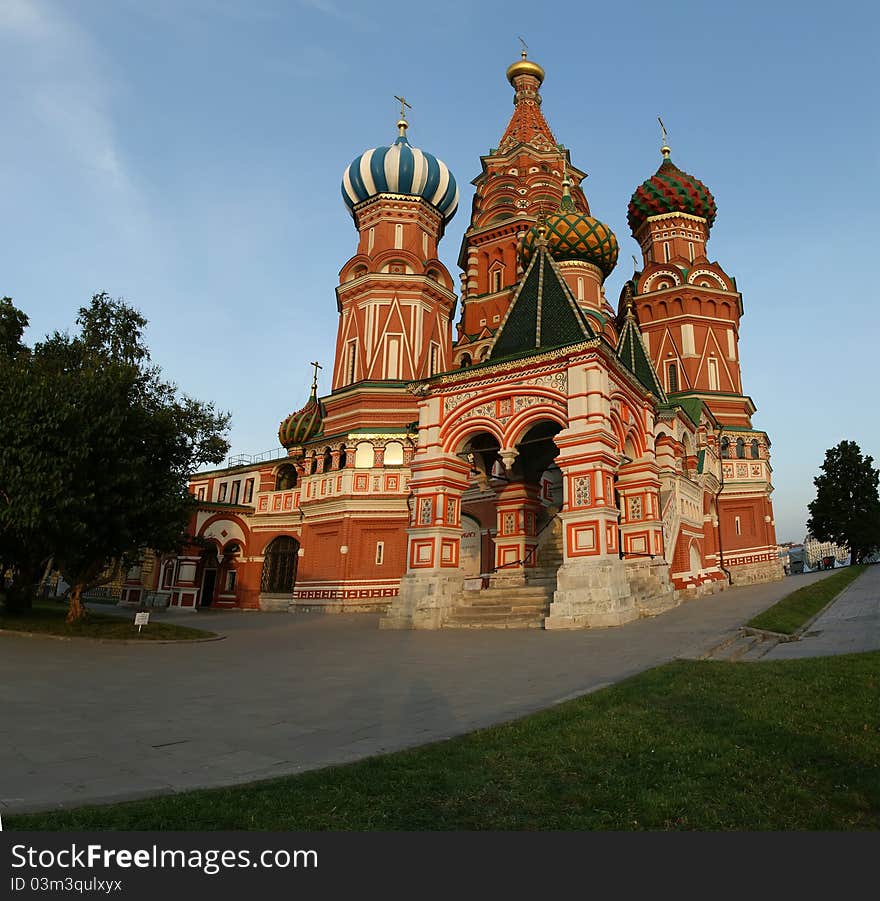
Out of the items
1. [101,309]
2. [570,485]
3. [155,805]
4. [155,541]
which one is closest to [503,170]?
[101,309]

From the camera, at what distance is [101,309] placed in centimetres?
2288

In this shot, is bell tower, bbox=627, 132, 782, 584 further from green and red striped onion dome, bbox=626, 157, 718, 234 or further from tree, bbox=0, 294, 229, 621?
tree, bbox=0, 294, 229, 621

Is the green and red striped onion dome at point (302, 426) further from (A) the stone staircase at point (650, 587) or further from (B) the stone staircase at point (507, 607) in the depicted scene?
(A) the stone staircase at point (650, 587)

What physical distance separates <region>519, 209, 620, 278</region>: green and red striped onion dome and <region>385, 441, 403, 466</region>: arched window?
10.7 meters

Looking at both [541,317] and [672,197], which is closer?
[541,317]

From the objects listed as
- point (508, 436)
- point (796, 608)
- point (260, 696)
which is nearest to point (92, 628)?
point (260, 696)

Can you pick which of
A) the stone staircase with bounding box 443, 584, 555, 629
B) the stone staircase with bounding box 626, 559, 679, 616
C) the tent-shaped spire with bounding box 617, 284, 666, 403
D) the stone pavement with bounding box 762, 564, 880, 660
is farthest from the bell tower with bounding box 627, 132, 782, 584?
the stone staircase with bounding box 443, 584, 555, 629

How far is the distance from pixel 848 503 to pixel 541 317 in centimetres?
3697

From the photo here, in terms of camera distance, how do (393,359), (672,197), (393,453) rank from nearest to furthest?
(393,453), (393,359), (672,197)

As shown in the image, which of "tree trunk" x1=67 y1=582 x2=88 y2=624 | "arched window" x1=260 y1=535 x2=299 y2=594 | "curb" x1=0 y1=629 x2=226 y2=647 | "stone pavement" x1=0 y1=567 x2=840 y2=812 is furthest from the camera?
"arched window" x1=260 y1=535 x2=299 y2=594

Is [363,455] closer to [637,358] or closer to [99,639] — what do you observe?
[637,358]

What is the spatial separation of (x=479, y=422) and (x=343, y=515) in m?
11.1

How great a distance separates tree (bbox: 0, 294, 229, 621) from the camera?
42.9ft

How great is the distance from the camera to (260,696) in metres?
7.16
